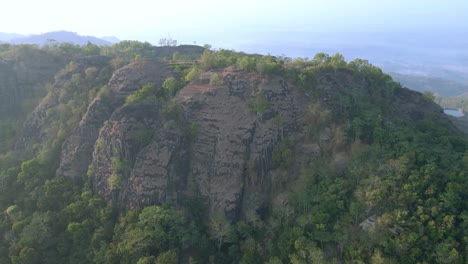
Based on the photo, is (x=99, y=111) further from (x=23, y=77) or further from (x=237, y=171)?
(x=23, y=77)

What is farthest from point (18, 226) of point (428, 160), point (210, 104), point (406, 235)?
point (428, 160)

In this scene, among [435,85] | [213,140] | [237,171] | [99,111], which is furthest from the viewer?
[435,85]

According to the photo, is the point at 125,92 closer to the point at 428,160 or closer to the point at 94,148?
the point at 94,148

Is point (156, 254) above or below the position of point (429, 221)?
below

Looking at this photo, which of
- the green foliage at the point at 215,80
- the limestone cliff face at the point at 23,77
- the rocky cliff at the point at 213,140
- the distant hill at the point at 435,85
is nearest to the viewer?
the rocky cliff at the point at 213,140

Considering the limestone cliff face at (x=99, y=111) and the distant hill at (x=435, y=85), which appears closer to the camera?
the limestone cliff face at (x=99, y=111)

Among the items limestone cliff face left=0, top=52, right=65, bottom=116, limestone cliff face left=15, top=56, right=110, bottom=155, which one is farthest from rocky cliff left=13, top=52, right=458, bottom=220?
limestone cliff face left=0, top=52, right=65, bottom=116

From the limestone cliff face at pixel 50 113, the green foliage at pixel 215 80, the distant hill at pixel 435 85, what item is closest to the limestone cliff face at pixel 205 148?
the green foliage at pixel 215 80

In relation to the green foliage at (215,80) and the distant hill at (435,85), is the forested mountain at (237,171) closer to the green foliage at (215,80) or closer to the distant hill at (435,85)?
the green foliage at (215,80)

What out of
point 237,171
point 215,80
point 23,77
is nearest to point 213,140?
point 237,171
